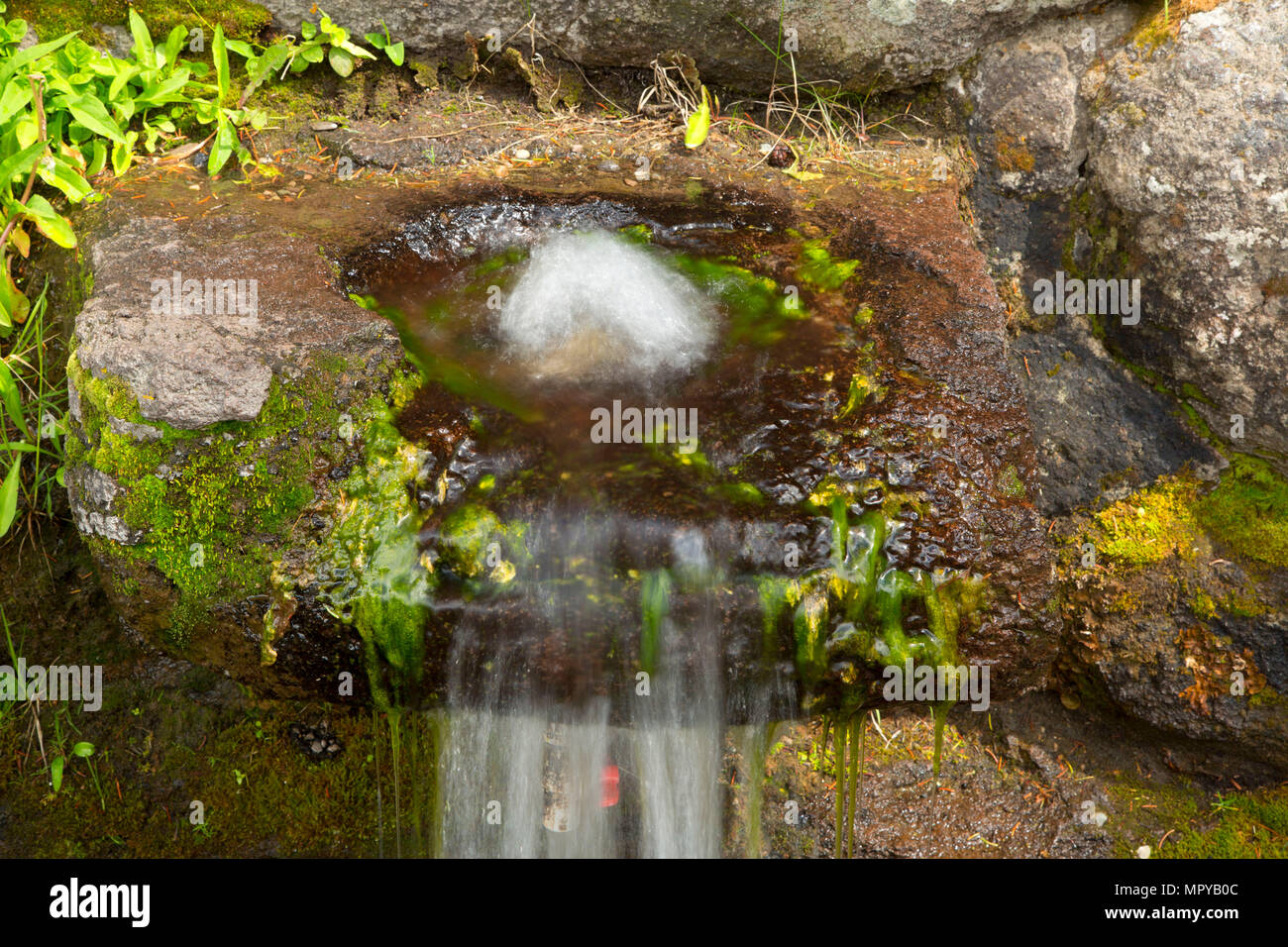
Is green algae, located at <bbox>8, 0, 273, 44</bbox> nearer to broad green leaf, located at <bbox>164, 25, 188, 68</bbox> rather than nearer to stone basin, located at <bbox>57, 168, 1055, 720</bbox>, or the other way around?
broad green leaf, located at <bbox>164, 25, 188, 68</bbox>

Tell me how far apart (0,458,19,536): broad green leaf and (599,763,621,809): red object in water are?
2.27 meters

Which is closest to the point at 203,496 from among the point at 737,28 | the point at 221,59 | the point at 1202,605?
the point at 221,59

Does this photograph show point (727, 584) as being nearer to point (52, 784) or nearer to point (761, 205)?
point (761, 205)

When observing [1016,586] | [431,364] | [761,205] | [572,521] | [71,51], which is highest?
[71,51]

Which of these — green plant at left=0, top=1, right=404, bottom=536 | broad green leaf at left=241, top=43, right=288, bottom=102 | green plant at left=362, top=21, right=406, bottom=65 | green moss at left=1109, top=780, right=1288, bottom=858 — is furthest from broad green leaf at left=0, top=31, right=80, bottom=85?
green moss at left=1109, top=780, right=1288, bottom=858

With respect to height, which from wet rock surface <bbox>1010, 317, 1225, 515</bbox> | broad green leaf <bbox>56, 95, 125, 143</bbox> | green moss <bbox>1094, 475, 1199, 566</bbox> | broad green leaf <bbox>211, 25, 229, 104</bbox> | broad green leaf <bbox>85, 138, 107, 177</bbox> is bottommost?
green moss <bbox>1094, 475, 1199, 566</bbox>

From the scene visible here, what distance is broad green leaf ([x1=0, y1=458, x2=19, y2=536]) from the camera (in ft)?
10.3

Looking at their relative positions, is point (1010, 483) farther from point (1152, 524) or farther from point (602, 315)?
point (602, 315)

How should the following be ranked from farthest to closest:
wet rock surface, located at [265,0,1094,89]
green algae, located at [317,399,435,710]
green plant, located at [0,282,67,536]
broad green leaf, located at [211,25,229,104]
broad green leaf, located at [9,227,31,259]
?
wet rock surface, located at [265,0,1094,89] → broad green leaf, located at [211,25,229,104] → broad green leaf, located at [9,227,31,259] → green plant, located at [0,282,67,536] → green algae, located at [317,399,435,710]

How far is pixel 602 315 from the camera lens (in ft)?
10.9

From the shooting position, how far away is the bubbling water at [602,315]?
3170mm

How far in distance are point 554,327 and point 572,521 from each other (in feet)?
2.97

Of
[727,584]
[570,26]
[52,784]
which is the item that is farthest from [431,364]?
[52,784]

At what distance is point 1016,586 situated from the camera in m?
2.65
